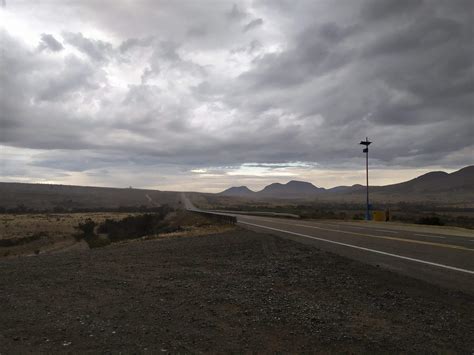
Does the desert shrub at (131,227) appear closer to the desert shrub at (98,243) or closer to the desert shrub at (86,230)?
the desert shrub at (86,230)

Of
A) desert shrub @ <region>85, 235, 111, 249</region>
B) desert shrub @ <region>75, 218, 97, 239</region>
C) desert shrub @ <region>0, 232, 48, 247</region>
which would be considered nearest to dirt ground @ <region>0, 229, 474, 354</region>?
desert shrub @ <region>85, 235, 111, 249</region>

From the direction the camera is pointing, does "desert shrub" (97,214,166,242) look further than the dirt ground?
Yes

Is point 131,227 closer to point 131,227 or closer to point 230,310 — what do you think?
point 131,227

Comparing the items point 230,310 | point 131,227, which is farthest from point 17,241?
point 230,310

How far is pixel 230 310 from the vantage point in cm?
688

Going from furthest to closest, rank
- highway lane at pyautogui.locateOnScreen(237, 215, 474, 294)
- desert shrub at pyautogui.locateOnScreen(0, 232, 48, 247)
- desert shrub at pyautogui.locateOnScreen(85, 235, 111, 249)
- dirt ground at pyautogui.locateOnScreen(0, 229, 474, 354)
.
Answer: desert shrub at pyautogui.locateOnScreen(0, 232, 48, 247) → desert shrub at pyautogui.locateOnScreen(85, 235, 111, 249) → highway lane at pyautogui.locateOnScreen(237, 215, 474, 294) → dirt ground at pyautogui.locateOnScreen(0, 229, 474, 354)

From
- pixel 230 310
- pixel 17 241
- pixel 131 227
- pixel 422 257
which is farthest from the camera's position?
pixel 131 227

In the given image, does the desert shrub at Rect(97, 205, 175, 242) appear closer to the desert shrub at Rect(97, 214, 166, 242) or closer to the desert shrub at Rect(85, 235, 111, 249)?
the desert shrub at Rect(97, 214, 166, 242)

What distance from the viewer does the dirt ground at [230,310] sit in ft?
17.8

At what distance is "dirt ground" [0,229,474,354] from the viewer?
5.42 m

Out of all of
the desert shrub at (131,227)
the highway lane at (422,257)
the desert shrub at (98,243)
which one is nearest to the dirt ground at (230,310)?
the highway lane at (422,257)

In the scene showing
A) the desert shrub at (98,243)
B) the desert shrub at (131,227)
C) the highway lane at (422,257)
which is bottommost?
the desert shrub at (98,243)

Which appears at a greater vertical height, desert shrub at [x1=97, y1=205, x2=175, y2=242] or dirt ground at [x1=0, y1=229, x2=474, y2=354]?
dirt ground at [x1=0, y1=229, x2=474, y2=354]

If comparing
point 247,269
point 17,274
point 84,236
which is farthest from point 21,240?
point 247,269
